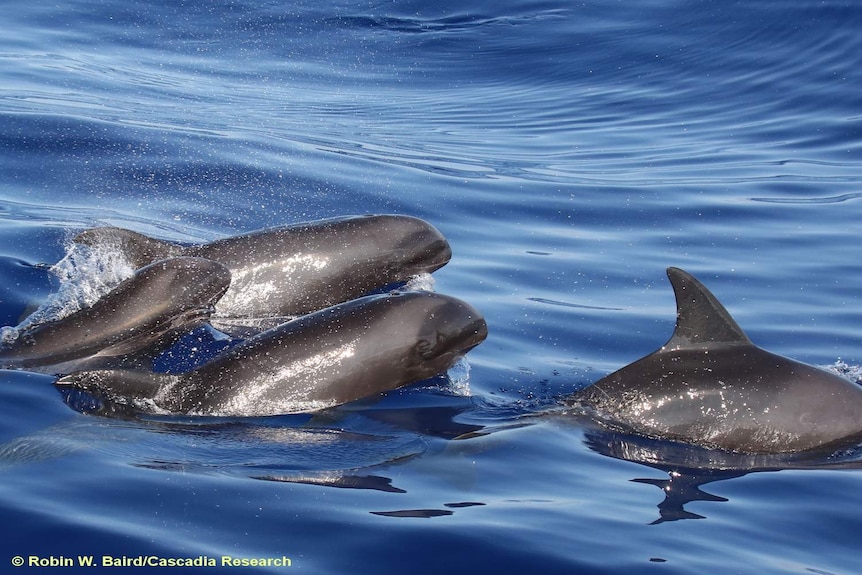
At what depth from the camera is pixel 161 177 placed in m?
13.3

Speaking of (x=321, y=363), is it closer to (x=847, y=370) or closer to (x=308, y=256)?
(x=308, y=256)

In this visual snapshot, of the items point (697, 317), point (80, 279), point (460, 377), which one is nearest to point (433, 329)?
point (460, 377)

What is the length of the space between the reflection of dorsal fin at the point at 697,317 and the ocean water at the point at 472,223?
0.68 metres

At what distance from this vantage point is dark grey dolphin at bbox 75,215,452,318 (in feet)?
31.3

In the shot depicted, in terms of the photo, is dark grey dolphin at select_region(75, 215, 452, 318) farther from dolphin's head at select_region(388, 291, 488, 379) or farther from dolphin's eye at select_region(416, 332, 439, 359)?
dolphin's eye at select_region(416, 332, 439, 359)

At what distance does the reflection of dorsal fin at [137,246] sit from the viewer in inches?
373

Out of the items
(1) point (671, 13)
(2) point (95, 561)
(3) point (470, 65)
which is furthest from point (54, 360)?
(1) point (671, 13)

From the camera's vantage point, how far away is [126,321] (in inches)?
321

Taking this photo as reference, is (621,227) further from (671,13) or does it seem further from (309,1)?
(309,1)

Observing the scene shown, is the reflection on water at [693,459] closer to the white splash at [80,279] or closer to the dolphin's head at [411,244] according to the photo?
the dolphin's head at [411,244]

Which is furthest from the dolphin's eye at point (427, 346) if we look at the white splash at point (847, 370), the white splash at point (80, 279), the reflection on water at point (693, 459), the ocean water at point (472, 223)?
the white splash at point (847, 370)

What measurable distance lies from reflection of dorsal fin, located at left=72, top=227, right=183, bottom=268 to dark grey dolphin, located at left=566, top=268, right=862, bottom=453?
3.51 metres

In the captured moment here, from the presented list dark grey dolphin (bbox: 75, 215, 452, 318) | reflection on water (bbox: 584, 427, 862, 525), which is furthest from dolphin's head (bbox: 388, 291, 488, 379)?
dark grey dolphin (bbox: 75, 215, 452, 318)

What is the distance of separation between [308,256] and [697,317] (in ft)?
11.2
